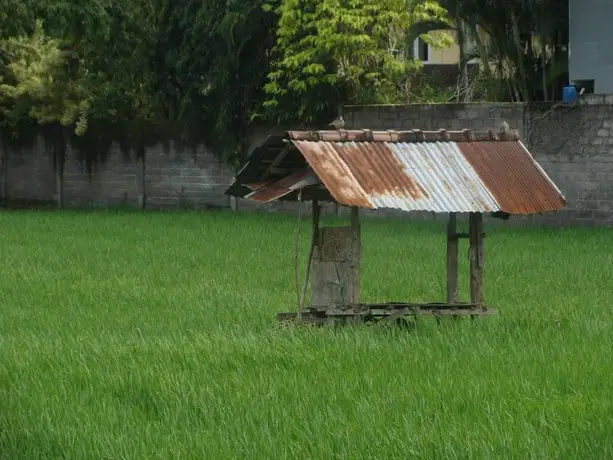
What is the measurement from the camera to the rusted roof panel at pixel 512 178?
38.3 feet

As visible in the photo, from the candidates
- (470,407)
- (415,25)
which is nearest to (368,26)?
(415,25)

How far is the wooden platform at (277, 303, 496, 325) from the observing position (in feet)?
37.4

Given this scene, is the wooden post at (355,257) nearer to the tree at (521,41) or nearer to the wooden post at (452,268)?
the wooden post at (452,268)

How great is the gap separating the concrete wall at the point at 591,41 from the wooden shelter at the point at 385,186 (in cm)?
1224

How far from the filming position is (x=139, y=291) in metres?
14.6

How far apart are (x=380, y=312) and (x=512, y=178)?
5.32 feet

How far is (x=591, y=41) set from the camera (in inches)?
939

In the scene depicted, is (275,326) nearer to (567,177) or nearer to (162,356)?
(162,356)

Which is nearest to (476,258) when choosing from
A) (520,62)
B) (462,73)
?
(520,62)

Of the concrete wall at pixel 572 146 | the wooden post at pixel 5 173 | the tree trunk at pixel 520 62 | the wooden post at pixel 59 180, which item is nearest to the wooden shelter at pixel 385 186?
the concrete wall at pixel 572 146

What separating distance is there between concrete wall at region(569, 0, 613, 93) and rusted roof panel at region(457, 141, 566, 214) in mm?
12185

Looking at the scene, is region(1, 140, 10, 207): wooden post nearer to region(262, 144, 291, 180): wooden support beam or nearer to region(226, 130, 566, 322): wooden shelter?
region(226, 130, 566, 322): wooden shelter

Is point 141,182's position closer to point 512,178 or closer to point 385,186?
point 512,178

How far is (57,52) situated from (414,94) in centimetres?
791
